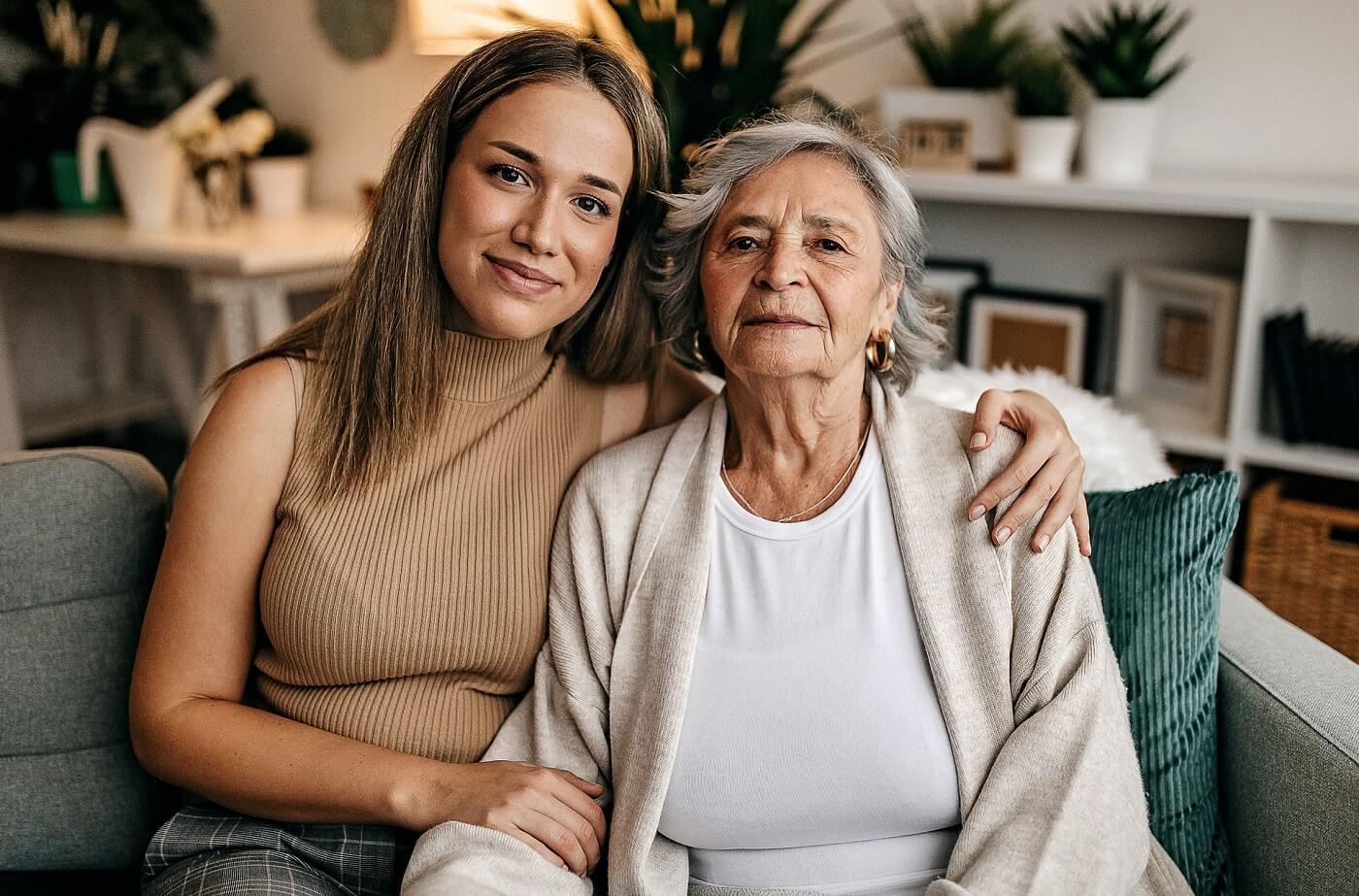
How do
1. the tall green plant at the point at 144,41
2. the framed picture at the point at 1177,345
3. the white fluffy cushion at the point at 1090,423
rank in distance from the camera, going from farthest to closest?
the tall green plant at the point at 144,41
the framed picture at the point at 1177,345
the white fluffy cushion at the point at 1090,423

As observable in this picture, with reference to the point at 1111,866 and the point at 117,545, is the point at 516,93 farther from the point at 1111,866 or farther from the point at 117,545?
the point at 1111,866

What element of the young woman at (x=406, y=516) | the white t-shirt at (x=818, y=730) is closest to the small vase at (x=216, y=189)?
the young woman at (x=406, y=516)

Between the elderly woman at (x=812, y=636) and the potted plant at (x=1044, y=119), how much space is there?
4.03ft

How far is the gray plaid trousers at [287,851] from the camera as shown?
4.27 feet

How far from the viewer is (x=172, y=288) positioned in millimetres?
4602

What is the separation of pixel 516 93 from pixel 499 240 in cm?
19

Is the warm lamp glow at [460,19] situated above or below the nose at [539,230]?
above

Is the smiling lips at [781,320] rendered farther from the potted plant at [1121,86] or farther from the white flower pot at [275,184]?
the white flower pot at [275,184]

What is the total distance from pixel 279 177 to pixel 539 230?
2.93 m

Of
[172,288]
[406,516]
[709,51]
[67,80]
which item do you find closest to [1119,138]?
[709,51]

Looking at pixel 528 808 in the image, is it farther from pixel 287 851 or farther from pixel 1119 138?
pixel 1119 138

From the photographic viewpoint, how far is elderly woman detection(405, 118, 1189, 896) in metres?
1.21

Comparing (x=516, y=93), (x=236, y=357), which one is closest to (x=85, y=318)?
(x=236, y=357)

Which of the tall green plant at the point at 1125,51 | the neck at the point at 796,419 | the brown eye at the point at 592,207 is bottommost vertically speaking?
the neck at the point at 796,419
